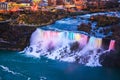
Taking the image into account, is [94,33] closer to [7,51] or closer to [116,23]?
[116,23]

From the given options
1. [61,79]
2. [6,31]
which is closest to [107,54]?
[61,79]

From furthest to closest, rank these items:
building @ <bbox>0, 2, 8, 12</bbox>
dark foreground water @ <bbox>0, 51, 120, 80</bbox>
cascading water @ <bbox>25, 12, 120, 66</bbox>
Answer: building @ <bbox>0, 2, 8, 12</bbox>, cascading water @ <bbox>25, 12, 120, 66</bbox>, dark foreground water @ <bbox>0, 51, 120, 80</bbox>

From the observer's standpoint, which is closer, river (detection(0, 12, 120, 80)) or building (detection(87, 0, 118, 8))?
river (detection(0, 12, 120, 80))

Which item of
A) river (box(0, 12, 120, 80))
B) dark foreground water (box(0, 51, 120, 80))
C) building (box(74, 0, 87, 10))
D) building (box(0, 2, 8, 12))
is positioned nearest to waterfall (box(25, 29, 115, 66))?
river (box(0, 12, 120, 80))

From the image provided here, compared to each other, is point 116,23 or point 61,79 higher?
point 116,23

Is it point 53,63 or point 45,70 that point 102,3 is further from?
point 45,70

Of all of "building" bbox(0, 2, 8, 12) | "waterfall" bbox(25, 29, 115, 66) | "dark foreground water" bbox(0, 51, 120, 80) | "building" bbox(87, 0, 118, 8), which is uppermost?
"building" bbox(87, 0, 118, 8)

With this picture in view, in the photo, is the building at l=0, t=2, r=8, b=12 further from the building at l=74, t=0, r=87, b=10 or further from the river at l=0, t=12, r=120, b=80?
the building at l=74, t=0, r=87, b=10

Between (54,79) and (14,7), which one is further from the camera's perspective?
Answer: (14,7)
